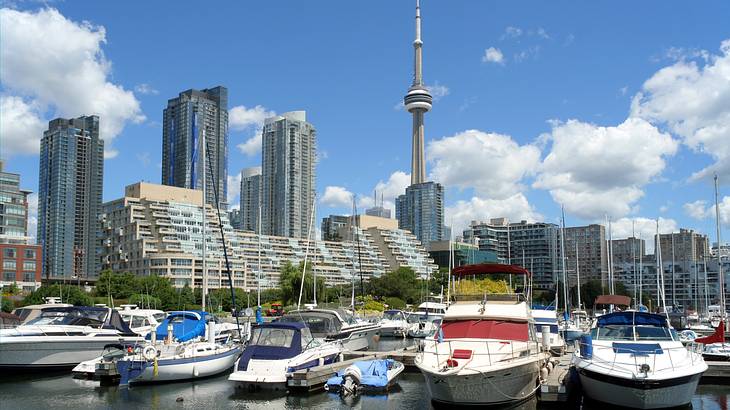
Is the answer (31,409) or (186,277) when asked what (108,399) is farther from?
(186,277)

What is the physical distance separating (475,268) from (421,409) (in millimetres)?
8074

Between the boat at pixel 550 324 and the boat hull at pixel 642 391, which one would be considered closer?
the boat hull at pixel 642 391

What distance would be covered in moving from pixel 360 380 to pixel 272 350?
12.2 ft

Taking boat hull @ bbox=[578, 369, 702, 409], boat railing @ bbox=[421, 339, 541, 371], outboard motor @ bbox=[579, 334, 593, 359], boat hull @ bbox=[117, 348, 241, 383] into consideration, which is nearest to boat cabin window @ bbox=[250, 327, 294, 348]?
boat hull @ bbox=[117, 348, 241, 383]

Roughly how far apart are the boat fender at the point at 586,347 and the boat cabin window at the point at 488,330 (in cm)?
186

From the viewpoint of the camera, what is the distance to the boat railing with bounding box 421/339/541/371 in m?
21.8

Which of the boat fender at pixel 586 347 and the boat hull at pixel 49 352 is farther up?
the boat fender at pixel 586 347

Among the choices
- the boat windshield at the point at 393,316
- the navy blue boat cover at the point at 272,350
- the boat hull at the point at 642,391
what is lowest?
the boat windshield at the point at 393,316

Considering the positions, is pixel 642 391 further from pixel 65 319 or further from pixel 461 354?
pixel 65 319

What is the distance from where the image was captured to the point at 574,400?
80.9 feet

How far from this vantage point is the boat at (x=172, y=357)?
27.7 metres

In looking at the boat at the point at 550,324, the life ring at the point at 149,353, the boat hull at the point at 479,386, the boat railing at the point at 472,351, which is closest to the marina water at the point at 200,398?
the life ring at the point at 149,353

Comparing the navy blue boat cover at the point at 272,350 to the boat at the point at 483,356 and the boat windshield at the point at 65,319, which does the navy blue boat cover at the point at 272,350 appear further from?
the boat windshield at the point at 65,319

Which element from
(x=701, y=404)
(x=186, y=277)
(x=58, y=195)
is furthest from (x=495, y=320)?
(x=58, y=195)
